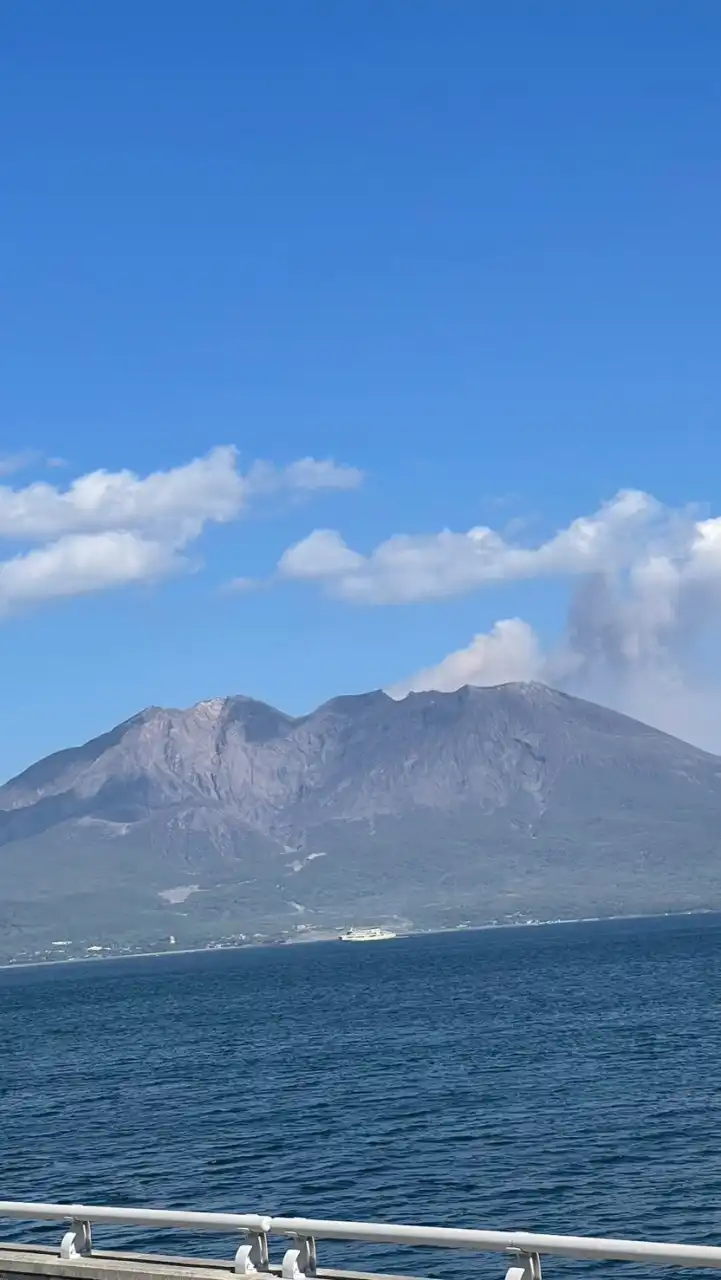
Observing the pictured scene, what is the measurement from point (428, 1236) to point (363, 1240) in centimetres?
73

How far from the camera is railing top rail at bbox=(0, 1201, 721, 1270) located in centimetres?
1576

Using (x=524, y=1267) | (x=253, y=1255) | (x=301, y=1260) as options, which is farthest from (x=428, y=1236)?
(x=253, y=1255)

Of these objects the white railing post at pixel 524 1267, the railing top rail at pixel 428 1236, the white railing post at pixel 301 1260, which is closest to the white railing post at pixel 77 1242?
the railing top rail at pixel 428 1236

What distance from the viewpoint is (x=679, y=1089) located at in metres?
72.9

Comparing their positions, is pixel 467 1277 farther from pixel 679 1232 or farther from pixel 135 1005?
pixel 135 1005

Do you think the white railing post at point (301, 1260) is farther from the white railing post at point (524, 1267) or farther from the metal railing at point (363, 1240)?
the white railing post at point (524, 1267)

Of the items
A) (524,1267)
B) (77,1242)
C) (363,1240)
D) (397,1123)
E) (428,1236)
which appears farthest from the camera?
(397,1123)

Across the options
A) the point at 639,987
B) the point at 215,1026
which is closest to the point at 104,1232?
the point at 215,1026

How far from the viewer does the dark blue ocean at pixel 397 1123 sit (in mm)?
45531

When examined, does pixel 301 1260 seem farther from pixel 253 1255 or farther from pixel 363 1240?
pixel 363 1240

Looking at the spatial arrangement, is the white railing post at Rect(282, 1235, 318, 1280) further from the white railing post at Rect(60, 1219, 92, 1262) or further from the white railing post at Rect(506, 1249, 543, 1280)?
the white railing post at Rect(60, 1219, 92, 1262)

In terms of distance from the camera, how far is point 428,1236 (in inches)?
664

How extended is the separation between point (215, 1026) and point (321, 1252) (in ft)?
336

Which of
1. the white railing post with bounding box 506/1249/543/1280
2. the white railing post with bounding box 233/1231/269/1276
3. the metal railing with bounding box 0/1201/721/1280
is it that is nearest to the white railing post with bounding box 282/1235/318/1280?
the metal railing with bounding box 0/1201/721/1280
